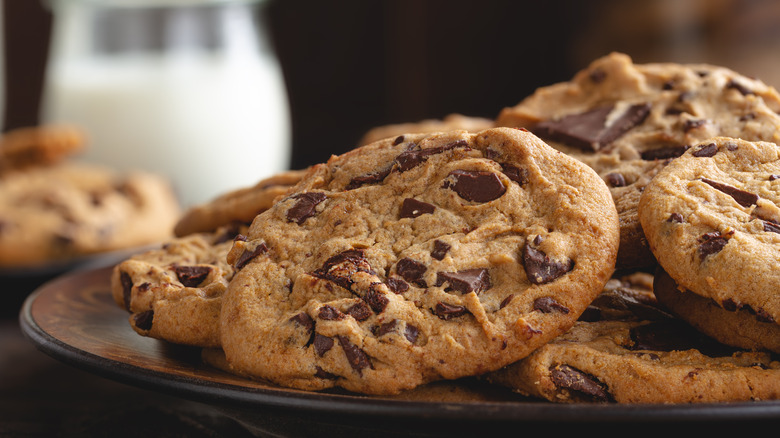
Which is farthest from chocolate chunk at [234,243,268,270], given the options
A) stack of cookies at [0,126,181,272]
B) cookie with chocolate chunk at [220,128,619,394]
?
stack of cookies at [0,126,181,272]

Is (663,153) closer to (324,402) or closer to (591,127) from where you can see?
(591,127)

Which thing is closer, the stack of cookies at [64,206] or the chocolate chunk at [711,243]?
the chocolate chunk at [711,243]

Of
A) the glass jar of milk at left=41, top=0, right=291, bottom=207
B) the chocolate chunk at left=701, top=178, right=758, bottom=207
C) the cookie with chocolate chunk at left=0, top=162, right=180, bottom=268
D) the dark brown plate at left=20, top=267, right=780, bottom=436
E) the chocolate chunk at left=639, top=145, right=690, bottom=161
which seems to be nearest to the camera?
the dark brown plate at left=20, top=267, right=780, bottom=436

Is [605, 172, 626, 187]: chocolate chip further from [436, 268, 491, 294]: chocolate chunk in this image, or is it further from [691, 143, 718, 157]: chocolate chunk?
[436, 268, 491, 294]: chocolate chunk

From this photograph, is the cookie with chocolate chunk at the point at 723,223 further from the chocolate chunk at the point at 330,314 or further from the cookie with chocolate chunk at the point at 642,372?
the chocolate chunk at the point at 330,314

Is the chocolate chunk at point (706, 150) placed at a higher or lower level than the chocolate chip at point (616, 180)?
higher

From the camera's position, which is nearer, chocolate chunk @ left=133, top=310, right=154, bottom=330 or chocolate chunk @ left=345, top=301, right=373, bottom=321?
chocolate chunk @ left=345, top=301, right=373, bottom=321

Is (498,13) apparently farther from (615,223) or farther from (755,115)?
(615,223)

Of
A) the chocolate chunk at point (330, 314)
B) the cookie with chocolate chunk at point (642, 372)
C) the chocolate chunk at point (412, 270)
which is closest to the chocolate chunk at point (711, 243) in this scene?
the cookie with chocolate chunk at point (642, 372)
